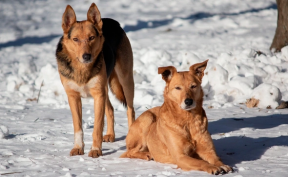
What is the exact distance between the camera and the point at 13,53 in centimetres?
1345

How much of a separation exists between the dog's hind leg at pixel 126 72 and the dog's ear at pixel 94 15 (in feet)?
3.68

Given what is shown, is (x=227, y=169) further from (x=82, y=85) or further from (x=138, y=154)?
(x=82, y=85)

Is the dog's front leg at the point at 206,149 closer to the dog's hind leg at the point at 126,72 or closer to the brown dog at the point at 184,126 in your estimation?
the brown dog at the point at 184,126

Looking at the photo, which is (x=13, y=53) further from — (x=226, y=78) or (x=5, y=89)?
(x=226, y=78)

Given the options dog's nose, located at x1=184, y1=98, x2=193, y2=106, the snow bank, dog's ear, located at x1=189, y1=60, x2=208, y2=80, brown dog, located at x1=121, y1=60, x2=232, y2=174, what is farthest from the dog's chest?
the snow bank

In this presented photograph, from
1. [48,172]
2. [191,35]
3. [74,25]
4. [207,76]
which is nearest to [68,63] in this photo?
[74,25]

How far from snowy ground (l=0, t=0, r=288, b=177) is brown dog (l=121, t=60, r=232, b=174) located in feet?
0.71

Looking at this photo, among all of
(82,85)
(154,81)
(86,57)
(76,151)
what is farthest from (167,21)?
(76,151)

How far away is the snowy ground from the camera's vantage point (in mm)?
5168

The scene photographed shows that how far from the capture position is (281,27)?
35.5 ft

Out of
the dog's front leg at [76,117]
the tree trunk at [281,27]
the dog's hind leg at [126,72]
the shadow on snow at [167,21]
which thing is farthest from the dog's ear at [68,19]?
the shadow on snow at [167,21]

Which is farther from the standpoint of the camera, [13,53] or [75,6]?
[75,6]

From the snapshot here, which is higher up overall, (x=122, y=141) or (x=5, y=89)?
(x=5, y=89)

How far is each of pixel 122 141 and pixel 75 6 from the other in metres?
13.2
